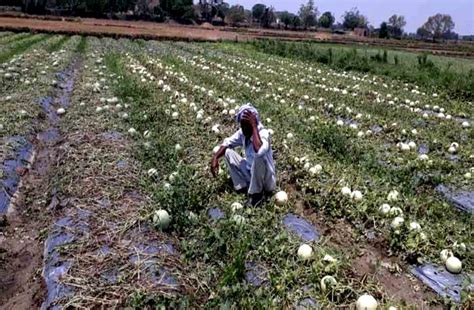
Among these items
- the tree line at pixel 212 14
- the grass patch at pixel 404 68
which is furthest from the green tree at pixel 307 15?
the grass patch at pixel 404 68

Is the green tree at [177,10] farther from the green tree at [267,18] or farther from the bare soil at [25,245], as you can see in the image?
the bare soil at [25,245]

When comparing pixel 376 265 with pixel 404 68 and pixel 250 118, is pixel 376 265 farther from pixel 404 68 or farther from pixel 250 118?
pixel 404 68

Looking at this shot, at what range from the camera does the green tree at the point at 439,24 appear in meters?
113

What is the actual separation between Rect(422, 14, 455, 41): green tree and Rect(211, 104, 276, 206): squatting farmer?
393 feet

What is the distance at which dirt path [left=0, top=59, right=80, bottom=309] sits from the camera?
3953 millimetres

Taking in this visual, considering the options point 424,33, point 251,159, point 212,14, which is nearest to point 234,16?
point 212,14

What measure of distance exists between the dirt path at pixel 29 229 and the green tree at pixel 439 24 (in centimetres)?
11944

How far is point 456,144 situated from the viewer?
7.62 meters

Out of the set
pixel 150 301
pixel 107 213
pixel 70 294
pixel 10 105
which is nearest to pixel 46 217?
pixel 107 213

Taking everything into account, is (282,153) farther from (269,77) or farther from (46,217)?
(269,77)

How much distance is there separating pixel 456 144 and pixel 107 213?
5.85m

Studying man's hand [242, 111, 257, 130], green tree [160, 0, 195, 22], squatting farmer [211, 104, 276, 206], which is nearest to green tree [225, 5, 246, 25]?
green tree [160, 0, 195, 22]

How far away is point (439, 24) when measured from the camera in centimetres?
11338

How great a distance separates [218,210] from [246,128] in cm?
100
